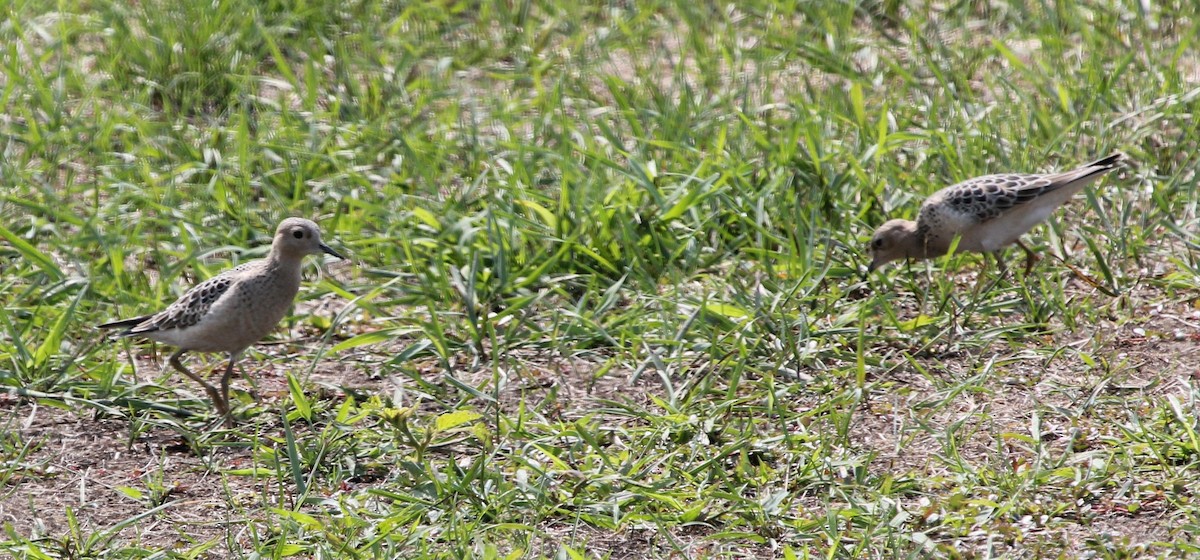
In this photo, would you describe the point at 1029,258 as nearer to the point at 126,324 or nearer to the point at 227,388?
the point at 227,388

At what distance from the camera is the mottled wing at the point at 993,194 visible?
6562 millimetres

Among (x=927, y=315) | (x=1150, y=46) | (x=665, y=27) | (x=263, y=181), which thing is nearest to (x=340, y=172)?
(x=263, y=181)

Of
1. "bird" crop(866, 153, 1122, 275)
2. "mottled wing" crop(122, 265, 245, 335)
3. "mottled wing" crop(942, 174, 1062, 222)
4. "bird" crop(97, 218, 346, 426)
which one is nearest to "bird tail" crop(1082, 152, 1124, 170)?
"bird" crop(866, 153, 1122, 275)

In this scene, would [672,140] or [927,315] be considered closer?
[927,315]

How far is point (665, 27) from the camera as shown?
9500mm

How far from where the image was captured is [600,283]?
22.8 ft

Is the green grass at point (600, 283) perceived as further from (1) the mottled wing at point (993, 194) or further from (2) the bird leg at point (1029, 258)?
(1) the mottled wing at point (993, 194)

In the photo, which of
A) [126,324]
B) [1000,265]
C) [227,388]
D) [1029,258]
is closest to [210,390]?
[227,388]

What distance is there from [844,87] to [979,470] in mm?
3761

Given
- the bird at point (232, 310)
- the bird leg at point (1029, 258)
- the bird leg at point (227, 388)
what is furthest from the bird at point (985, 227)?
the bird leg at point (227, 388)

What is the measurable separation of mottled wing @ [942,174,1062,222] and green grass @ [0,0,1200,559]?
345 mm

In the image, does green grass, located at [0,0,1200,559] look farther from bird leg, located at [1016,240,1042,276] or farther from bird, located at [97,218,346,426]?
bird, located at [97,218,346,426]

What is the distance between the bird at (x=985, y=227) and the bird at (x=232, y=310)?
2.49m

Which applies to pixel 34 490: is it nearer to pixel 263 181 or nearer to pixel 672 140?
pixel 263 181
